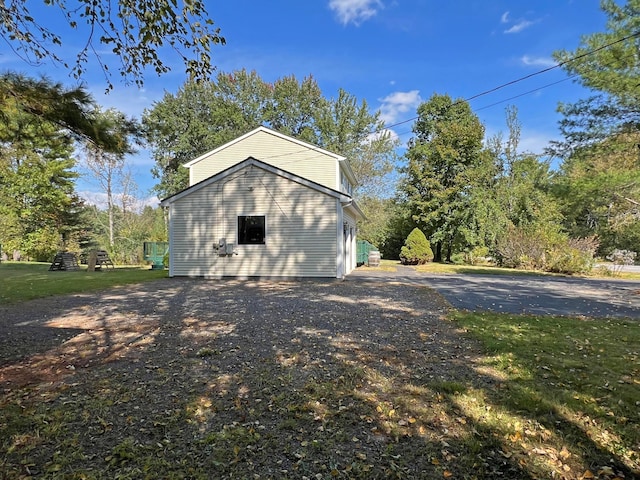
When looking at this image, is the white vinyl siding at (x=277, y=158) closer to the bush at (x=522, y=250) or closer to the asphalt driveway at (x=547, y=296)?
the asphalt driveway at (x=547, y=296)

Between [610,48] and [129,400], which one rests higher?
[610,48]

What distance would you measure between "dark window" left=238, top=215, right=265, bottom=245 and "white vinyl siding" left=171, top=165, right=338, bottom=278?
159 millimetres

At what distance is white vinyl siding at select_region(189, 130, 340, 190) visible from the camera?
677 inches

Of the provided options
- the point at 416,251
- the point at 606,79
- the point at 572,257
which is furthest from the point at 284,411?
the point at 416,251

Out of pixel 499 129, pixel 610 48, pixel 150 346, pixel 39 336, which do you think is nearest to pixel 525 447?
pixel 150 346

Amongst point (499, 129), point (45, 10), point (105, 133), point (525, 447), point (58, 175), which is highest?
point (499, 129)

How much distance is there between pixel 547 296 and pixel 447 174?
53.8 ft

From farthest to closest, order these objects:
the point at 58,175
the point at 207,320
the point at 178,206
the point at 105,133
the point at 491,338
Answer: the point at 58,175 < the point at 178,206 < the point at 207,320 < the point at 491,338 < the point at 105,133

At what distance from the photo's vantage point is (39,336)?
17.9 feet

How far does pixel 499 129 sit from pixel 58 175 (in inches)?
1248

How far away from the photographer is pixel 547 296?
974cm

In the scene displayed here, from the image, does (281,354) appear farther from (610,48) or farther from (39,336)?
(610,48)

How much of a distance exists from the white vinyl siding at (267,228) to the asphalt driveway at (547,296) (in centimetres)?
437

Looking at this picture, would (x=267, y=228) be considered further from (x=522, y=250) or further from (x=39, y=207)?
(x=39, y=207)
